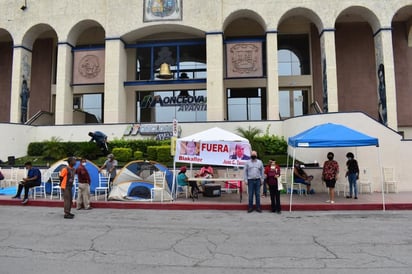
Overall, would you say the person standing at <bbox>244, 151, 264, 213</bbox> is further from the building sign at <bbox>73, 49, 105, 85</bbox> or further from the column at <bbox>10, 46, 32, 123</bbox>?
the column at <bbox>10, 46, 32, 123</bbox>

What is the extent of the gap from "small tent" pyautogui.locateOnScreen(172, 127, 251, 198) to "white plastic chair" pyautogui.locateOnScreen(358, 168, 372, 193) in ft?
Answer: 17.8

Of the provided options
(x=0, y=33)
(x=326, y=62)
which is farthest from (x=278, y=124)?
(x=0, y=33)

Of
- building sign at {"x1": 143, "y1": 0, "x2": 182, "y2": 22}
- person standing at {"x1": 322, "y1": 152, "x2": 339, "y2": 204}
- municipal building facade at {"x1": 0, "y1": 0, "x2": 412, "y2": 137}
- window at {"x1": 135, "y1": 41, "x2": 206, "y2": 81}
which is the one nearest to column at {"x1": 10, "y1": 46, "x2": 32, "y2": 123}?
municipal building facade at {"x1": 0, "y1": 0, "x2": 412, "y2": 137}

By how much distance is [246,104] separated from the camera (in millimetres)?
25125

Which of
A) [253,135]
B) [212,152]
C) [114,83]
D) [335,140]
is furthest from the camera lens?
[114,83]

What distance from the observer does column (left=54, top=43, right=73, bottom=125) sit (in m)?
23.2

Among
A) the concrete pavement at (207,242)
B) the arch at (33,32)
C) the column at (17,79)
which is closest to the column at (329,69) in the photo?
the concrete pavement at (207,242)

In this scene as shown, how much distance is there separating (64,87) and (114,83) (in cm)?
347

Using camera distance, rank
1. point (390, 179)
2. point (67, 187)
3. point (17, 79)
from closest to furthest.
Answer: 1. point (67, 187)
2. point (390, 179)
3. point (17, 79)

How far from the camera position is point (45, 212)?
11047mm

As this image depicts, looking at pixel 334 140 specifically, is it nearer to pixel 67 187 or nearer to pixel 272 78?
pixel 67 187

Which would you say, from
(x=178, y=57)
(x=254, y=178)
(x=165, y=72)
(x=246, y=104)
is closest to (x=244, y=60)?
(x=246, y=104)

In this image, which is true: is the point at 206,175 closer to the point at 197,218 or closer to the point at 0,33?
the point at 197,218

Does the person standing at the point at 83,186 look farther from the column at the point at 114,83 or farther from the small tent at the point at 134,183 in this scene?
the column at the point at 114,83
